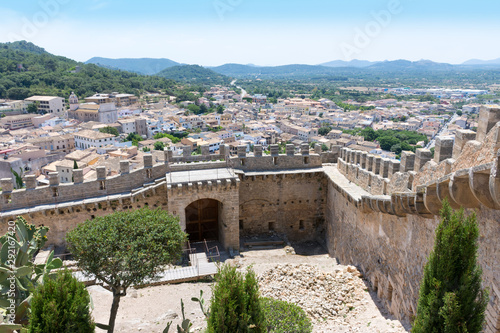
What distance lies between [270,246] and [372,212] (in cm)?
703

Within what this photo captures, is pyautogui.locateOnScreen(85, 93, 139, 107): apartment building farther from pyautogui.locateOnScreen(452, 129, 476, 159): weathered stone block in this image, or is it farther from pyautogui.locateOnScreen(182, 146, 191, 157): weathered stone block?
pyautogui.locateOnScreen(452, 129, 476, 159): weathered stone block

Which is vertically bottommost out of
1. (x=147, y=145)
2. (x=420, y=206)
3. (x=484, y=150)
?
(x=147, y=145)

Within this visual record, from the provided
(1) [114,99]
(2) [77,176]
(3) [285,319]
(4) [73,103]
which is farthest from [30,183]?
(1) [114,99]

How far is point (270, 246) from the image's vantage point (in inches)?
732

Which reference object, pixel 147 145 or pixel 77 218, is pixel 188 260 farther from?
pixel 147 145

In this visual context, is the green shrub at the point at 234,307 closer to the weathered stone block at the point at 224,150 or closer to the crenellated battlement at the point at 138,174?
the crenellated battlement at the point at 138,174

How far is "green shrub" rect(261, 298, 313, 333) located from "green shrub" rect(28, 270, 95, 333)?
4.13 meters

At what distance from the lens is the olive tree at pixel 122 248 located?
9820mm

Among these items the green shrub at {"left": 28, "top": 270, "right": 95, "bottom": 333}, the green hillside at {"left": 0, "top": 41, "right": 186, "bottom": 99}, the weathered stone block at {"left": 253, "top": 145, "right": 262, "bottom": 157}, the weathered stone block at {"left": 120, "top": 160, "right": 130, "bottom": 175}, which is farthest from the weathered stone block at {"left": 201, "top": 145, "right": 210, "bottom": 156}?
the green hillside at {"left": 0, "top": 41, "right": 186, "bottom": 99}

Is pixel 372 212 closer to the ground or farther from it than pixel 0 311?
farther from it

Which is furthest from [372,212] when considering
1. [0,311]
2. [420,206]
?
[0,311]

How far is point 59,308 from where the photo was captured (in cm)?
702

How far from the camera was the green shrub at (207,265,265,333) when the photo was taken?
A: 6.94m

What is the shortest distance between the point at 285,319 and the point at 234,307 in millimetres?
3258
